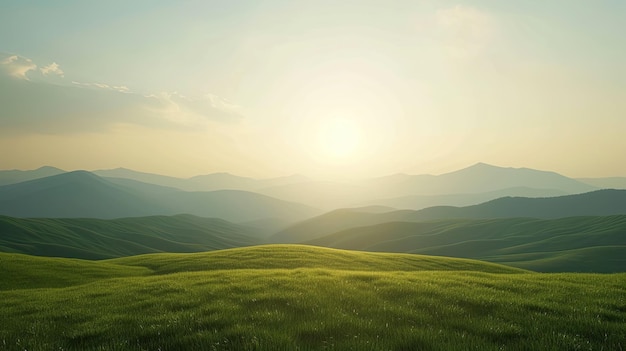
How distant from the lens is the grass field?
32.4 ft

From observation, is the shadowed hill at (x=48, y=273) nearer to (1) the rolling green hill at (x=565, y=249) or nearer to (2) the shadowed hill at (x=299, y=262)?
(2) the shadowed hill at (x=299, y=262)

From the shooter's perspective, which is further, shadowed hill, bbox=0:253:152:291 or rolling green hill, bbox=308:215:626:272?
rolling green hill, bbox=308:215:626:272

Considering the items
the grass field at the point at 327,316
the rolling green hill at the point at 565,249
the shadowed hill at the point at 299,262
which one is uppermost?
the grass field at the point at 327,316

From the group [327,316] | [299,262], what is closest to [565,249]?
[299,262]

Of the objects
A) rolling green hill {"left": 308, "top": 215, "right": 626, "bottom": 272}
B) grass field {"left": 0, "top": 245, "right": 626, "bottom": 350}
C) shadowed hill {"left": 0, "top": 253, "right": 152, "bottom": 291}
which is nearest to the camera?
grass field {"left": 0, "top": 245, "right": 626, "bottom": 350}

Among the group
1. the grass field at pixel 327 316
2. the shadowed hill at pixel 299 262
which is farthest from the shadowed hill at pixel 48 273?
the grass field at pixel 327 316

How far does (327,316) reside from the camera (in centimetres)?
1203

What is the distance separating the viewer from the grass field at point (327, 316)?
32.4ft

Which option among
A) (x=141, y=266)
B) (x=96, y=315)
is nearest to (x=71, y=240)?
(x=141, y=266)

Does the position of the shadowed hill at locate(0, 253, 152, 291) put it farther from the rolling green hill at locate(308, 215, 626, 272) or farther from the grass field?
the rolling green hill at locate(308, 215, 626, 272)

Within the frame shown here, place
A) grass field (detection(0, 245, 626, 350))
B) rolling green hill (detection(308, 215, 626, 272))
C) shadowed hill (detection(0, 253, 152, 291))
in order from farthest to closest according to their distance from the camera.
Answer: rolling green hill (detection(308, 215, 626, 272)) → shadowed hill (detection(0, 253, 152, 291)) → grass field (detection(0, 245, 626, 350))

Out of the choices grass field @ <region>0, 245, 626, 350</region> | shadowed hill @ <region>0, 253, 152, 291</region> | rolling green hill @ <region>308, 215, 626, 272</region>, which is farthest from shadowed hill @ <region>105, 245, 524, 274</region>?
rolling green hill @ <region>308, 215, 626, 272</region>

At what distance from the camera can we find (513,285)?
62.8 feet

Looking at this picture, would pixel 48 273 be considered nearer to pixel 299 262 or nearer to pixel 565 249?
pixel 299 262
